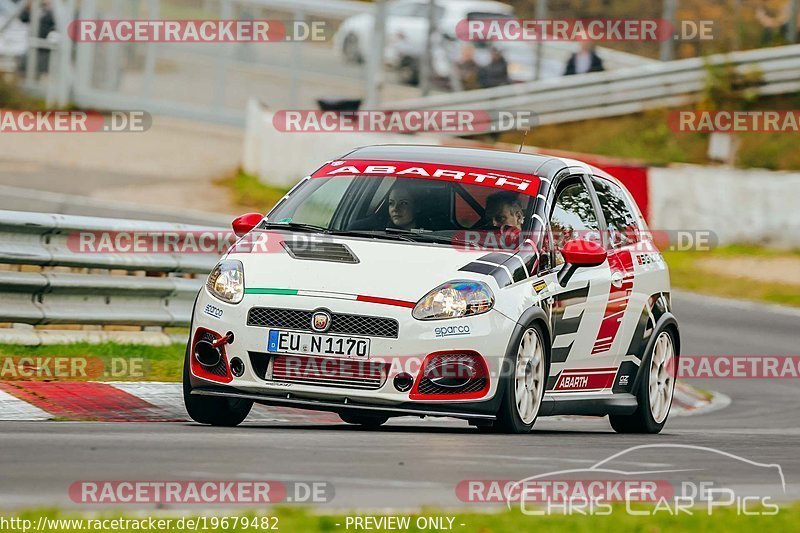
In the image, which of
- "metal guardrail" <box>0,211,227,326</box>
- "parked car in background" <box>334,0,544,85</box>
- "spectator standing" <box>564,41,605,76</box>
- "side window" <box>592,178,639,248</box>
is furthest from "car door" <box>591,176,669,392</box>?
"parked car in background" <box>334,0,544,85</box>

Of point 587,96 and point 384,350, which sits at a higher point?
point 587,96

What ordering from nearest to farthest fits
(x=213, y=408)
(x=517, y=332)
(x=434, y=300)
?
(x=434, y=300) < (x=517, y=332) < (x=213, y=408)

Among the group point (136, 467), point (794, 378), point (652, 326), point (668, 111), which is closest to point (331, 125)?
point (668, 111)

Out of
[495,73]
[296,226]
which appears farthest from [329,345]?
[495,73]

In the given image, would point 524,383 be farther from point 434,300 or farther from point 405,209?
point 405,209

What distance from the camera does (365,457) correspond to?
754 centimetres

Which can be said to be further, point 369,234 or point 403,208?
point 403,208

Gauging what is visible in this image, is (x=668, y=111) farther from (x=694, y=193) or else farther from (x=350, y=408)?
(x=350, y=408)

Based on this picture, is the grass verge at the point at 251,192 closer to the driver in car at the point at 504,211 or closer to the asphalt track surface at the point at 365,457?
the asphalt track surface at the point at 365,457

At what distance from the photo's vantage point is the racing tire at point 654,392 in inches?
419

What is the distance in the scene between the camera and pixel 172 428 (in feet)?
28.5

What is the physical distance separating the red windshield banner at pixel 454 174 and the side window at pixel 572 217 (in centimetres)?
25

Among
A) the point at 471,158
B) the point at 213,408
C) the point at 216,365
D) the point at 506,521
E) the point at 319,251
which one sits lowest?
the point at 506,521

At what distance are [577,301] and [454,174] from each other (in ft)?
3.38
